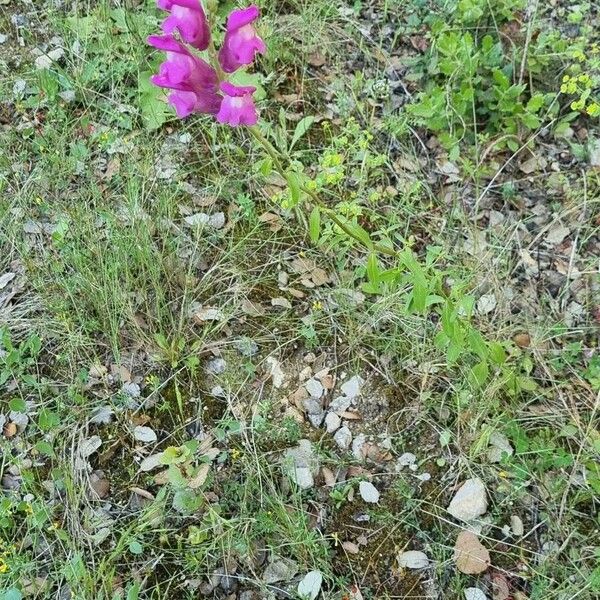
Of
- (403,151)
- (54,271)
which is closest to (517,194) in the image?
(403,151)

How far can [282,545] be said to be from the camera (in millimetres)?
2346

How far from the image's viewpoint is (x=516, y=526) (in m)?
2.42

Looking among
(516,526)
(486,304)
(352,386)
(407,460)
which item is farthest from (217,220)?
(516,526)

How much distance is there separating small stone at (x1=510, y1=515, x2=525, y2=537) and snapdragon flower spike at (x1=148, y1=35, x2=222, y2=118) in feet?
5.29

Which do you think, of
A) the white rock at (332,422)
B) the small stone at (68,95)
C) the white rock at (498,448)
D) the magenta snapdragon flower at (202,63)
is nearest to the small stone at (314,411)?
the white rock at (332,422)

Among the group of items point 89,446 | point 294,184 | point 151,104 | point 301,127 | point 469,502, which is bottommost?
point 469,502

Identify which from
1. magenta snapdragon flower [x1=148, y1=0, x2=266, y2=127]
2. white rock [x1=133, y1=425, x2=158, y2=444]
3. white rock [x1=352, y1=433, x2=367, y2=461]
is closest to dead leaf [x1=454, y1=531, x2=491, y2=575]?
white rock [x1=352, y1=433, x2=367, y2=461]

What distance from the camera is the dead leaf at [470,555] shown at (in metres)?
2.35

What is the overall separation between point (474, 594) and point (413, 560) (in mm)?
208

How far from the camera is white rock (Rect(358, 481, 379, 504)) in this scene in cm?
249

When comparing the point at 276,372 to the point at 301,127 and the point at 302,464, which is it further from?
the point at 301,127

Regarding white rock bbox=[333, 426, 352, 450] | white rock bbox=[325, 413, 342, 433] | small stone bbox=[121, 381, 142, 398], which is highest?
small stone bbox=[121, 381, 142, 398]

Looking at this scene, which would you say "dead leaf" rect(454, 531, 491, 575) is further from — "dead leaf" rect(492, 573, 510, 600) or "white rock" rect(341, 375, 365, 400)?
"white rock" rect(341, 375, 365, 400)

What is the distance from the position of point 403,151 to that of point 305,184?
36.1 inches
